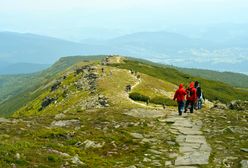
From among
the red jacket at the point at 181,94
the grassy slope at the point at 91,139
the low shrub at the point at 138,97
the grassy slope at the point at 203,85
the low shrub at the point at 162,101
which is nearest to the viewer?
the grassy slope at the point at 91,139

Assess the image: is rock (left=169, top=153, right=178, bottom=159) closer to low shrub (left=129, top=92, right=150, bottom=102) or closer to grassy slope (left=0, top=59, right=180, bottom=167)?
grassy slope (left=0, top=59, right=180, bottom=167)

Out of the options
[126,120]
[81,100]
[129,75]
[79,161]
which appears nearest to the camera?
[79,161]

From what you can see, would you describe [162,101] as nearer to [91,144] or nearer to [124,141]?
[124,141]

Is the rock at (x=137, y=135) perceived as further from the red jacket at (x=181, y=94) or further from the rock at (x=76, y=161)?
the red jacket at (x=181, y=94)

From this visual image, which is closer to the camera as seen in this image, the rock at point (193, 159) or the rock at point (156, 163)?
the rock at point (156, 163)

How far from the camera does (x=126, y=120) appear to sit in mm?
27766

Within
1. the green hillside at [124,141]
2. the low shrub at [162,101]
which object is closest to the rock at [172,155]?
the green hillside at [124,141]

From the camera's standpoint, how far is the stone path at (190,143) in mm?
17562

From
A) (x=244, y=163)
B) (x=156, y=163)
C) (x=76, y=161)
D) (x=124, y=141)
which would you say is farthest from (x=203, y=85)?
(x=76, y=161)

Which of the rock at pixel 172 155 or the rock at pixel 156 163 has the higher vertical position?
the rock at pixel 172 155

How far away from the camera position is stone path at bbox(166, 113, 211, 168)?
57.6 ft

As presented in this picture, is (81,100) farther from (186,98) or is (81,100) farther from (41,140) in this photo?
(41,140)

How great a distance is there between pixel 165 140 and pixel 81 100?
5102cm

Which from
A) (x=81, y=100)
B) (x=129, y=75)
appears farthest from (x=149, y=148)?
(x=129, y=75)
